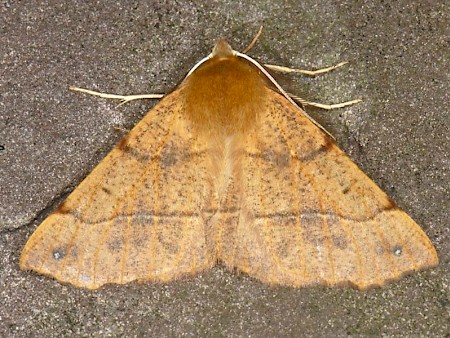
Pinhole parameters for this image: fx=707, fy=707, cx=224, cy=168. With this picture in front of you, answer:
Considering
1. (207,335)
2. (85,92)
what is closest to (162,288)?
(207,335)

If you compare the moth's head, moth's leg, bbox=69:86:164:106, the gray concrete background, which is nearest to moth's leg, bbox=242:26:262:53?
the gray concrete background

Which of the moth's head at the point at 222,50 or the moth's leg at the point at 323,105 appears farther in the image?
the moth's leg at the point at 323,105

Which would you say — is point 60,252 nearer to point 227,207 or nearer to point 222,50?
point 227,207

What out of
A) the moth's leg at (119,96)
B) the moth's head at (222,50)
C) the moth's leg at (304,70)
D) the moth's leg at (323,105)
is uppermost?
the moth's head at (222,50)

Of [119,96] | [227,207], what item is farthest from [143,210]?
[119,96]

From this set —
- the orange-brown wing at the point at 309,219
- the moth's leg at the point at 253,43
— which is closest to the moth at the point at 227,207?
the orange-brown wing at the point at 309,219

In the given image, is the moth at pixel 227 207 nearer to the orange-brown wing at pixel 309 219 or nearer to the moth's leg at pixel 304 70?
the orange-brown wing at pixel 309 219

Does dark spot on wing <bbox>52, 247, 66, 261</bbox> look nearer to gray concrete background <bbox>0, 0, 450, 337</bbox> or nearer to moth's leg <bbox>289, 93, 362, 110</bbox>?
gray concrete background <bbox>0, 0, 450, 337</bbox>
